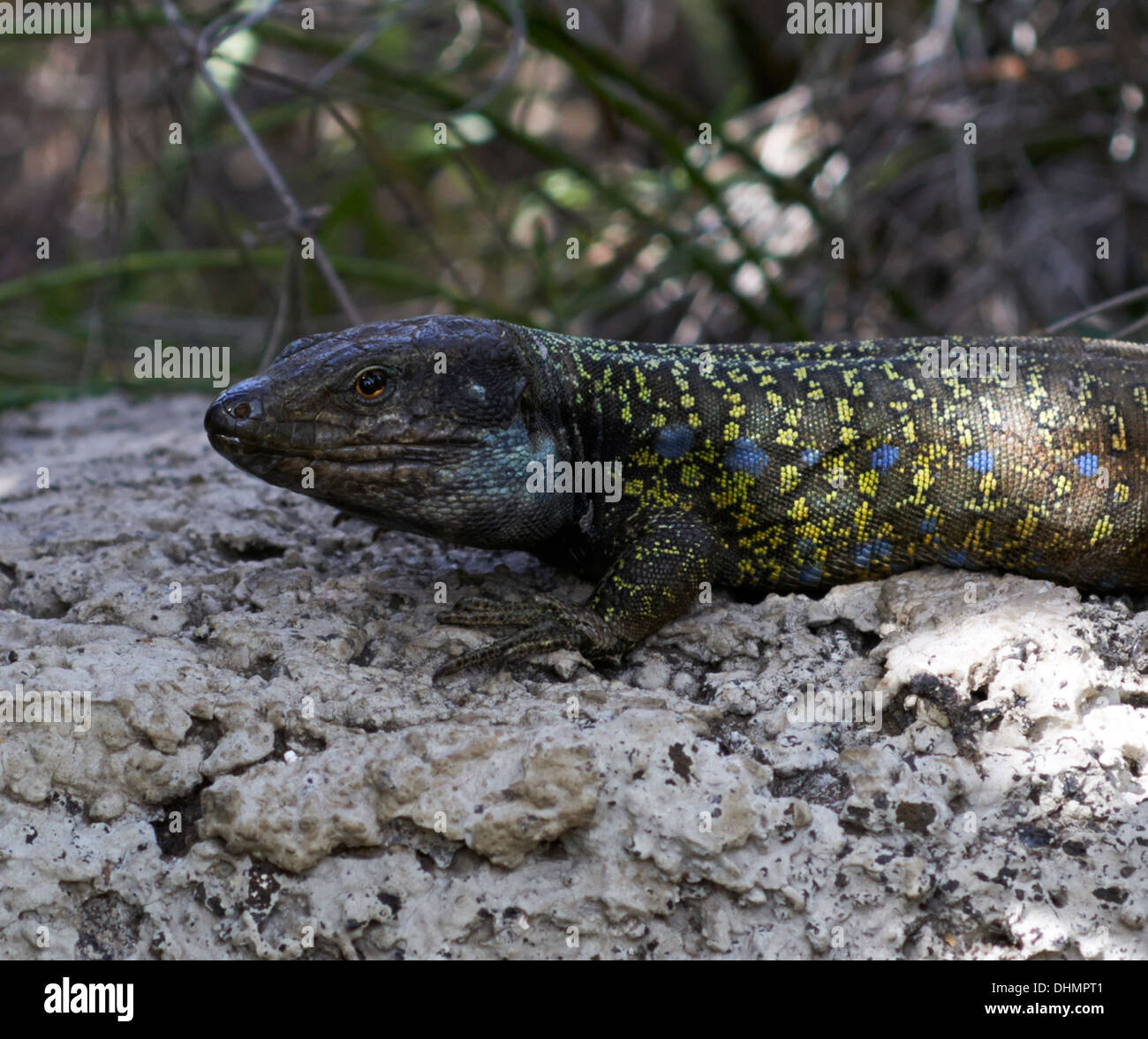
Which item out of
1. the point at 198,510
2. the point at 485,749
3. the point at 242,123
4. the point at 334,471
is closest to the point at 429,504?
the point at 334,471

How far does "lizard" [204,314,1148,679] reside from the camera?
168 inches

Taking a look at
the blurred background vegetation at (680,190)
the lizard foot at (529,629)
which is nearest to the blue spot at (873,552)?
the lizard foot at (529,629)

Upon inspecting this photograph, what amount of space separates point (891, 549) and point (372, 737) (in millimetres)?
2031

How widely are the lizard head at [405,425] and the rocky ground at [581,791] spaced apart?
1.40ft

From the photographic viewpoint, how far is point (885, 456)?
4.42m

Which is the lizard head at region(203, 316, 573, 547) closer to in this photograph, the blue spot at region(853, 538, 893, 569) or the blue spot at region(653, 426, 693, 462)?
the blue spot at region(653, 426, 693, 462)

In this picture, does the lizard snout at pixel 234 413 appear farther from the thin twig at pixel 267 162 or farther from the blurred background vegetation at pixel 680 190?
the blurred background vegetation at pixel 680 190

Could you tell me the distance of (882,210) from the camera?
8648 millimetres

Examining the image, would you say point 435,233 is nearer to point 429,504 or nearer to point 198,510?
point 198,510

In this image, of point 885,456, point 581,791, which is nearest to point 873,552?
point 885,456

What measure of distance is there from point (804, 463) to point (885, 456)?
0.29 meters

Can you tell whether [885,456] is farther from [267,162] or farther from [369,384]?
[267,162]

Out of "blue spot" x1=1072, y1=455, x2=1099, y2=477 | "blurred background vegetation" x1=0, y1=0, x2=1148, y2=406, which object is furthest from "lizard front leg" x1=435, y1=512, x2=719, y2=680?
"blurred background vegetation" x1=0, y1=0, x2=1148, y2=406

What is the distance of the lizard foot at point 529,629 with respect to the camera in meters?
3.87
